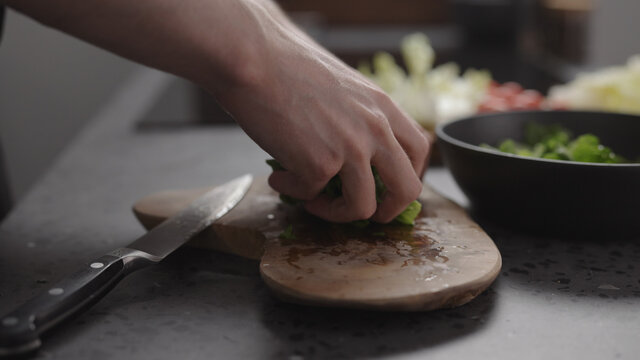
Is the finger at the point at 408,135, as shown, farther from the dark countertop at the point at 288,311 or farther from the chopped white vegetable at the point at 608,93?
the chopped white vegetable at the point at 608,93

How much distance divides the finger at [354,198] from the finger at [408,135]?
7 cm

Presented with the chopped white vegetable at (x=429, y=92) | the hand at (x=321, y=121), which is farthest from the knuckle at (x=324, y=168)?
→ the chopped white vegetable at (x=429, y=92)

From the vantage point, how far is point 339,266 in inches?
25.8

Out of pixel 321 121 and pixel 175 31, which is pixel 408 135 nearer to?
pixel 321 121

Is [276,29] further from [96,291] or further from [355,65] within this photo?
[355,65]

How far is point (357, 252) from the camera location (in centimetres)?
69

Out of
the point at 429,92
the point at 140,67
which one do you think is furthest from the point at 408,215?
the point at 140,67

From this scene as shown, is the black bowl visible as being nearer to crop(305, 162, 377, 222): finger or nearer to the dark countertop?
the dark countertop

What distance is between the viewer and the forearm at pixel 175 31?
22.5 inches

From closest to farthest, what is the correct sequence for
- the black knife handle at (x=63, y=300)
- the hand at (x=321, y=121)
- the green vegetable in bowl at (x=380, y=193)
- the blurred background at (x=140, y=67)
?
the black knife handle at (x=63, y=300) → the hand at (x=321, y=121) → the green vegetable in bowl at (x=380, y=193) → the blurred background at (x=140, y=67)

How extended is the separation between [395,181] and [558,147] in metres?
0.29

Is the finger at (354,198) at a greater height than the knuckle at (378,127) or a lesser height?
lesser

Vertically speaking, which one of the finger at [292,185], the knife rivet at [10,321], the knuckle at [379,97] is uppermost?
the knuckle at [379,97]

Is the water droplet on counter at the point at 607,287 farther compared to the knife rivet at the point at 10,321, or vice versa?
the water droplet on counter at the point at 607,287
